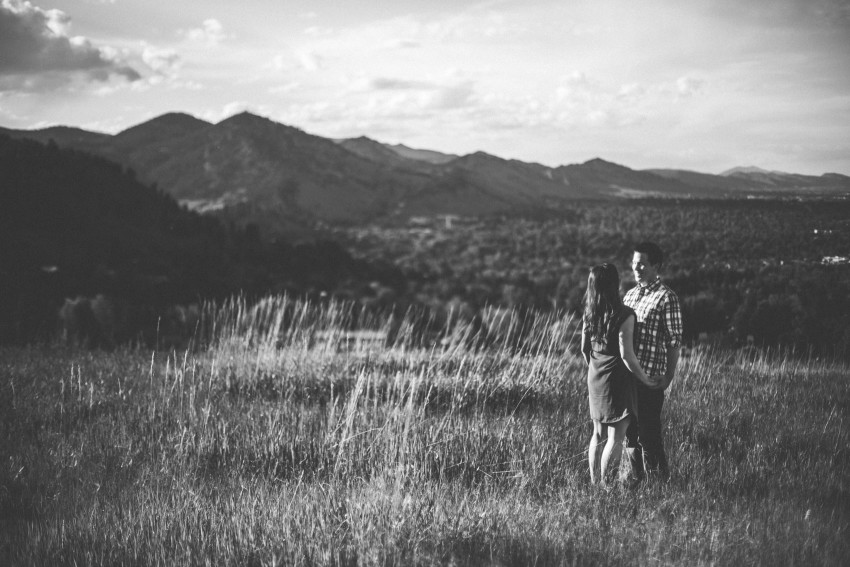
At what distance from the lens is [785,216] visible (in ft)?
56.0

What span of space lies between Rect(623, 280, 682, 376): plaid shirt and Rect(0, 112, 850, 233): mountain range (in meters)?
88.4

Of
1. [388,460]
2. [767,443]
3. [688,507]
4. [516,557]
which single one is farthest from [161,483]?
[767,443]

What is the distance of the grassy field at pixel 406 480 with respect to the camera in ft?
9.43

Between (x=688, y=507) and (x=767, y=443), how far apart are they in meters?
1.69

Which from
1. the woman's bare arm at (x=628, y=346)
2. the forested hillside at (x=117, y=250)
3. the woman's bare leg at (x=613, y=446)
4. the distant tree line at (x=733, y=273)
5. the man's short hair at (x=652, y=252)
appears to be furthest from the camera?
the forested hillside at (x=117, y=250)

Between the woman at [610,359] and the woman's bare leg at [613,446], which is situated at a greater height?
the woman at [610,359]

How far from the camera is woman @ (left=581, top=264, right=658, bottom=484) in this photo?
134 inches

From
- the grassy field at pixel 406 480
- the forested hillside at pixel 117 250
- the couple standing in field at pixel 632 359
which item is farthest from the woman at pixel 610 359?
the forested hillside at pixel 117 250

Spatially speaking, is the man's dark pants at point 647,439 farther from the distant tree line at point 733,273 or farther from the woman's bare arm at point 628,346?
the distant tree line at point 733,273

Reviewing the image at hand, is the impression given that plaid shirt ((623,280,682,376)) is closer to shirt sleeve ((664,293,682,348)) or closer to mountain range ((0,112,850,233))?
shirt sleeve ((664,293,682,348))

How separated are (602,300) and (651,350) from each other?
61cm

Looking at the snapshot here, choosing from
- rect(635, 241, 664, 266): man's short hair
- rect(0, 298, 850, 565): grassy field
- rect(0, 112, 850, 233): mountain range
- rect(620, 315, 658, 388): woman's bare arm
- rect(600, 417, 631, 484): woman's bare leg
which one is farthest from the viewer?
rect(0, 112, 850, 233): mountain range

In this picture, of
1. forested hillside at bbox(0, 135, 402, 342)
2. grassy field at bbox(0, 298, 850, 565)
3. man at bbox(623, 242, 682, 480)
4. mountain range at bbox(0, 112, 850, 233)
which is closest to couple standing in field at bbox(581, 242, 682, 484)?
man at bbox(623, 242, 682, 480)

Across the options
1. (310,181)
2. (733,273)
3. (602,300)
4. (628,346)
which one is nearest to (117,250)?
(733,273)
